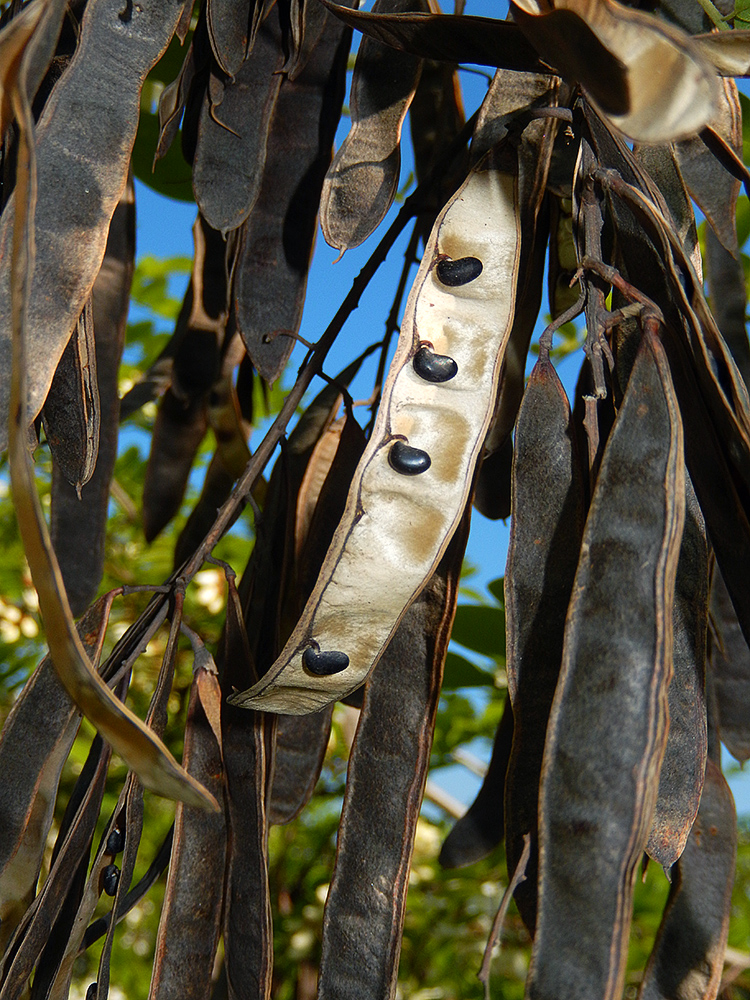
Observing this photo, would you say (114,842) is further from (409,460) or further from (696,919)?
(696,919)

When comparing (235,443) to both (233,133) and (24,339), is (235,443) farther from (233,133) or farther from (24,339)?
(24,339)

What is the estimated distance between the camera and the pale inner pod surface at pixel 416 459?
33.0 inches

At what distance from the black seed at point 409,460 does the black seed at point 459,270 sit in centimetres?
17

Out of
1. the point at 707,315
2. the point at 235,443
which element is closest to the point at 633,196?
the point at 707,315

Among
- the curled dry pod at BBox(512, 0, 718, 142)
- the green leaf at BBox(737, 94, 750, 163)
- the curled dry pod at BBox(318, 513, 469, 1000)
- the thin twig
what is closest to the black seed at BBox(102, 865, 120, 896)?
the curled dry pod at BBox(318, 513, 469, 1000)

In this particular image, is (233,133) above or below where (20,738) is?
above

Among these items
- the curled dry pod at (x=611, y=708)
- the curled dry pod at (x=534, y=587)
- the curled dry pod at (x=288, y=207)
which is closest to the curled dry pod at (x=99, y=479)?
the curled dry pod at (x=288, y=207)

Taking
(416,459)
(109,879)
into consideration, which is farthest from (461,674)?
(416,459)

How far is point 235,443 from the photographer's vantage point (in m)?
1.64

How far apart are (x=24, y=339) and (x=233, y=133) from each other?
0.64 m

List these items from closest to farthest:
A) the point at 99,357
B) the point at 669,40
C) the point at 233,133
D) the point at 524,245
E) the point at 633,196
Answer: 1. the point at 669,40
2. the point at 633,196
3. the point at 524,245
4. the point at 233,133
5. the point at 99,357

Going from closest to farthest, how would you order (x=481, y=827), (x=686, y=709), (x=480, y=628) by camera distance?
(x=686, y=709) < (x=481, y=827) < (x=480, y=628)

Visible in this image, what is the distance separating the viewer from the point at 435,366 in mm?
878

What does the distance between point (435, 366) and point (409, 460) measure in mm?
98
